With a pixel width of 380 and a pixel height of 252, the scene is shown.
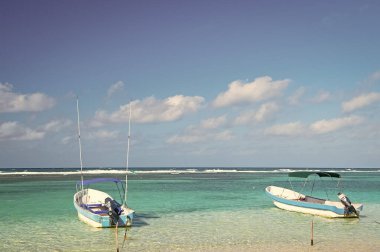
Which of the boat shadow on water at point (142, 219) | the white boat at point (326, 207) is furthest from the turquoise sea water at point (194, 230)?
the white boat at point (326, 207)

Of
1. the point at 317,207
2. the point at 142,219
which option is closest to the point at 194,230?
the point at 142,219

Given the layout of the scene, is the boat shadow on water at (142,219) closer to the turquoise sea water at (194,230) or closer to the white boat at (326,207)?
the turquoise sea water at (194,230)

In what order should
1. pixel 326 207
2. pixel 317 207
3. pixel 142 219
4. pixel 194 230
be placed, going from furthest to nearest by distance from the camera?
pixel 317 207 → pixel 326 207 → pixel 142 219 → pixel 194 230

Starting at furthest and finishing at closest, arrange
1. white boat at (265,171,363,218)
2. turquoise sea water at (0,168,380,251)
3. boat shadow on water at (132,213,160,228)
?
1. white boat at (265,171,363,218)
2. boat shadow on water at (132,213,160,228)
3. turquoise sea water at (0,168,380,251)

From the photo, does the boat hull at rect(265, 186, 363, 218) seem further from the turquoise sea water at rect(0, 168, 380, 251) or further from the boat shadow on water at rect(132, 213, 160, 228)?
the boat shadow on water at rect(132, 213, 160, 228)

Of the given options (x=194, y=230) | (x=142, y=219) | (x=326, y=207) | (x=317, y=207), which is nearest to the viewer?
(x=194, y=230)

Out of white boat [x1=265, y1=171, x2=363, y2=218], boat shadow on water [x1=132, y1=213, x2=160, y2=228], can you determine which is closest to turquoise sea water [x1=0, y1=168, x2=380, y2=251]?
boat shadow on water [x1=132, y1=213, x2=160, y2=228]

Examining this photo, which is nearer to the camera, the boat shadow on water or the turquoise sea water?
the turquoise sea water

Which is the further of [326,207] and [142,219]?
[326,207]

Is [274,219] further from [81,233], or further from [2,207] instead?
[2,207]

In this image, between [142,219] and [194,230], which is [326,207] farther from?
[142,219]

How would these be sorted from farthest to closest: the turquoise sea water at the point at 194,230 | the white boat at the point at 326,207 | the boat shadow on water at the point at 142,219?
the white boat at the point at 326,207 → the boat shadow on water at the point at 142,219 → the turquoise sea water at the point at 194,230

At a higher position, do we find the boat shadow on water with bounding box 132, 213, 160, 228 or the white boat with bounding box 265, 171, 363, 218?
the white boat with bounding box 265, 171, 363, 218

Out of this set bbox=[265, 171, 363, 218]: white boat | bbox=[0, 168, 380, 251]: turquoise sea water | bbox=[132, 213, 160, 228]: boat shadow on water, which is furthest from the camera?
bbox=[265, 171, 363, 218]: white boat
